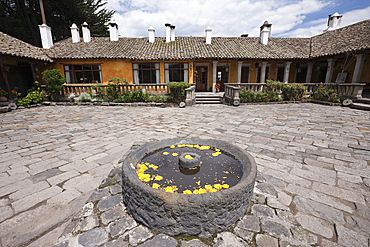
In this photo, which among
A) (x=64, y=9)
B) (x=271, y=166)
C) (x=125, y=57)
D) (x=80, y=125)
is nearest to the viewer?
(x=271, y=166)

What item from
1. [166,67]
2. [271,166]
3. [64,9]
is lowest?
[271,166]

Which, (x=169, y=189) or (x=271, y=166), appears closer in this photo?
(x=169, y=189)

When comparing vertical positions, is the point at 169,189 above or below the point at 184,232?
above

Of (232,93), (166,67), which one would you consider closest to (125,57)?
(166,67)

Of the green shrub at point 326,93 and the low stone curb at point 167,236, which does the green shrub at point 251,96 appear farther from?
the low stone curb at point 167,236

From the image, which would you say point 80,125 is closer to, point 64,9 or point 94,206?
point 94,206

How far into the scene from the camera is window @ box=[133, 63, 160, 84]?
15.2 metres

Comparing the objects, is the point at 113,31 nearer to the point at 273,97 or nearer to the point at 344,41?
the point at 273,97

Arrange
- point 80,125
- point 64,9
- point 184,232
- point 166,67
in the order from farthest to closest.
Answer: point 64,9, point 166,67, point 80,125, point 184,232

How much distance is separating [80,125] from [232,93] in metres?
9.10

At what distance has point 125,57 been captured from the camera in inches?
556

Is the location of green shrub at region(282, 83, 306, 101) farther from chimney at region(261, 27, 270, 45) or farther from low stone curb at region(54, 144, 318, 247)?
low stone curb at region(54, 144, 318, 247)

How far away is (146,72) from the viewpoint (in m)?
15.6

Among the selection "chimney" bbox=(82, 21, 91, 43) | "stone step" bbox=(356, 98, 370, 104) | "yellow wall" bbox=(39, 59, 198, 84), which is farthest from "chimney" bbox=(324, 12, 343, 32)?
"chimney" bbox=(82, 21, 91, 43)
